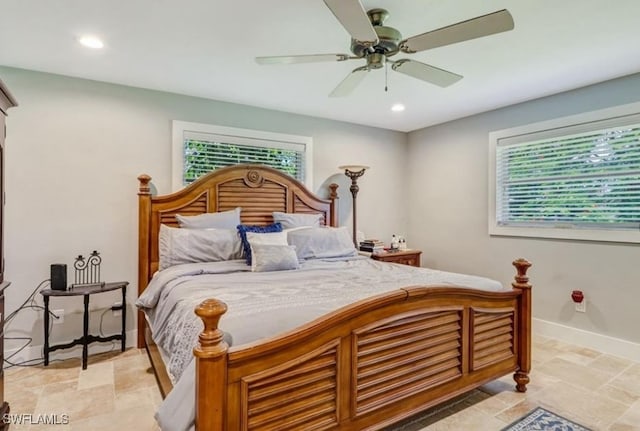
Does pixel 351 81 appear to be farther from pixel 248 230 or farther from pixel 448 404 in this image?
pixel 448 404

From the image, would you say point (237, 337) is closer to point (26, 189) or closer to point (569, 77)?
point (26, 189)

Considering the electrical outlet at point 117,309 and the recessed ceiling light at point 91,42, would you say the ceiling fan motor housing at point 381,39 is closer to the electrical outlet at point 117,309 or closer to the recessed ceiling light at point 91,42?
the recessed ceiling light at point 91,42

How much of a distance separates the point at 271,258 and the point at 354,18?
6.00 ft

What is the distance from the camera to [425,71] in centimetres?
230

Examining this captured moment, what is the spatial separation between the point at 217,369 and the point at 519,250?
11.9ft

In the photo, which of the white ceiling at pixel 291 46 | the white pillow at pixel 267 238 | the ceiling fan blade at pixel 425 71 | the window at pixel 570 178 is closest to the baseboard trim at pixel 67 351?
the white pillow at pixel 267 238

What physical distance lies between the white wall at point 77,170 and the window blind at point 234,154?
18cm

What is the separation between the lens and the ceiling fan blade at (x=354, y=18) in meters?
1.54

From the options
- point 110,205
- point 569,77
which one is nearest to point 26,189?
point 110,205

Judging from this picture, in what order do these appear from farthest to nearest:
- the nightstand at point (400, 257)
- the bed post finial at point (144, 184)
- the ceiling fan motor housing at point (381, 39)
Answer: the nightstand at point (400, 257), the bed post finial at point (144, 184), the ceiling fan motor housing at point (381, 39)

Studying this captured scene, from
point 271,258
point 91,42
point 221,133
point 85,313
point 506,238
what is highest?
point 91,42

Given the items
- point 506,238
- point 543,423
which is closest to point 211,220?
point 543,423

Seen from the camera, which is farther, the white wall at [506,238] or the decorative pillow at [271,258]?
the white wall at [506,238]

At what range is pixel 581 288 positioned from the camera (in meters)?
3.42
